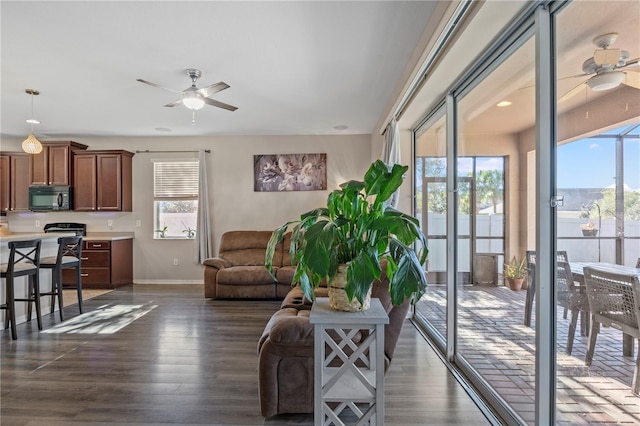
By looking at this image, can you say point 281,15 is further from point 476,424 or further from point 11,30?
point 476,424

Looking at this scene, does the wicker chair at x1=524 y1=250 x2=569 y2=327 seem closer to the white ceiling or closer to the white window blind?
the white ceiling

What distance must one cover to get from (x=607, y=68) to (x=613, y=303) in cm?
93

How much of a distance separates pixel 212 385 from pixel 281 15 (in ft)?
9.10

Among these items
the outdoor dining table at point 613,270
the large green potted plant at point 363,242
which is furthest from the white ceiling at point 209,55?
the outdoor dining table at point 613,270

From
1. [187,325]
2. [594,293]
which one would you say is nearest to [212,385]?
[187,325]

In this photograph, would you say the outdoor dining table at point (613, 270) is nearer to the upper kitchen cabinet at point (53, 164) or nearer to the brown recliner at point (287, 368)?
the brown recliner at point (287, 368)

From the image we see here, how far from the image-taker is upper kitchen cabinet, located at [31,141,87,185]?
5715mm

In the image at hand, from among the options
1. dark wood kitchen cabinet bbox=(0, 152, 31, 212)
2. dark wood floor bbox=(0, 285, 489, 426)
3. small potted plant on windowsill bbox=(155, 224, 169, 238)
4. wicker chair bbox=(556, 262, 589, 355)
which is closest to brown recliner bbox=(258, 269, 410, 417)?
dark wood floor bbox=(0, 285, 489, 426)

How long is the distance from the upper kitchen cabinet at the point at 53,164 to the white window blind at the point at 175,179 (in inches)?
54.5

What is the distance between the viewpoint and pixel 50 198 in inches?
227

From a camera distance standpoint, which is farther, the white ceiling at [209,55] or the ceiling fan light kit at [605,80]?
the white ceiling at [209,55]

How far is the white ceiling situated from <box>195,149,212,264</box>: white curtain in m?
1.39

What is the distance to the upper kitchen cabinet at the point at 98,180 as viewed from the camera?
228 inches

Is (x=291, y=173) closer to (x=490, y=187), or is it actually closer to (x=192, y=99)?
(x=192, y=99)
